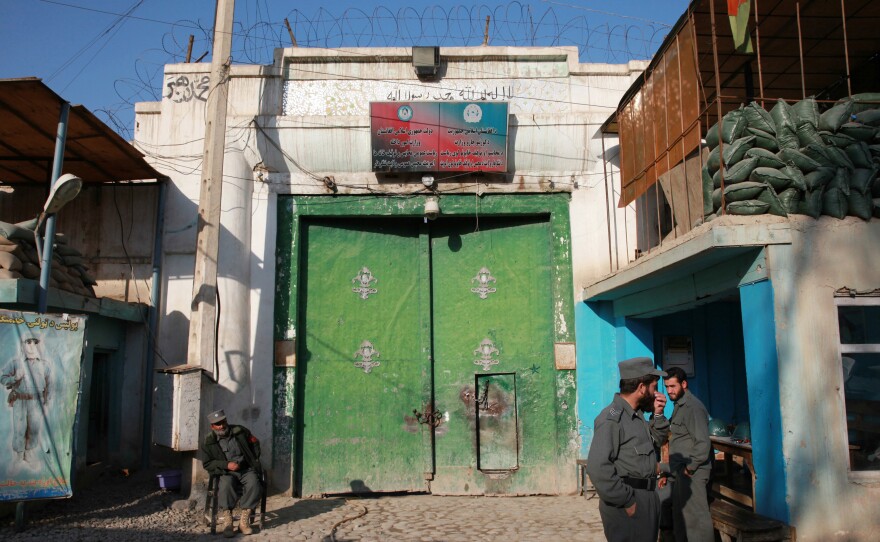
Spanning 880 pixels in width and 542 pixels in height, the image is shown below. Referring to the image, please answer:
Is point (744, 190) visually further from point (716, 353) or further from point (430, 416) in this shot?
point (430, 416)

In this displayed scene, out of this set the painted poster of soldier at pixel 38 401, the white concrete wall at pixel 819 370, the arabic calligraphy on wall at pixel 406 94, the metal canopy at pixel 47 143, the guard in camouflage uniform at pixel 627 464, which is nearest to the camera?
the guard in camouflage uniform at pixel 627 464

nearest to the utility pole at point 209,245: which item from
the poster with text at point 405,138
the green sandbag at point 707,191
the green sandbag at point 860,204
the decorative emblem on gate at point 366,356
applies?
the decorative emblem on gate at point 366,356

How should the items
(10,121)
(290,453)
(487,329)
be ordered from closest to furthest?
1. (10,121)
2. (290,453)
3. (487,329)

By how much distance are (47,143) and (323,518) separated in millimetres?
5707

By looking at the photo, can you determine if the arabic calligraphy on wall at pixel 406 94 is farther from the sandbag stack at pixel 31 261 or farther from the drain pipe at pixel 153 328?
the sandbag stack at pixel 31 261

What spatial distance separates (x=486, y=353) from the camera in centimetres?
989

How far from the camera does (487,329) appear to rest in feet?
32.7

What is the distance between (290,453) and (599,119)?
20.5 feet

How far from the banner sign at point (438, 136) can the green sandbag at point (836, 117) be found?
4441mm

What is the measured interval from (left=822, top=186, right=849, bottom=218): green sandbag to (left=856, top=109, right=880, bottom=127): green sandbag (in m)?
0.82

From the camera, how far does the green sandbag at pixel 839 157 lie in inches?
235

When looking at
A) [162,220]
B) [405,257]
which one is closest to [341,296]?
[405,257]

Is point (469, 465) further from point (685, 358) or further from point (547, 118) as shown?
point (547, 118)

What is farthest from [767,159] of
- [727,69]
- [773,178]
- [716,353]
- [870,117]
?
[716,353]
